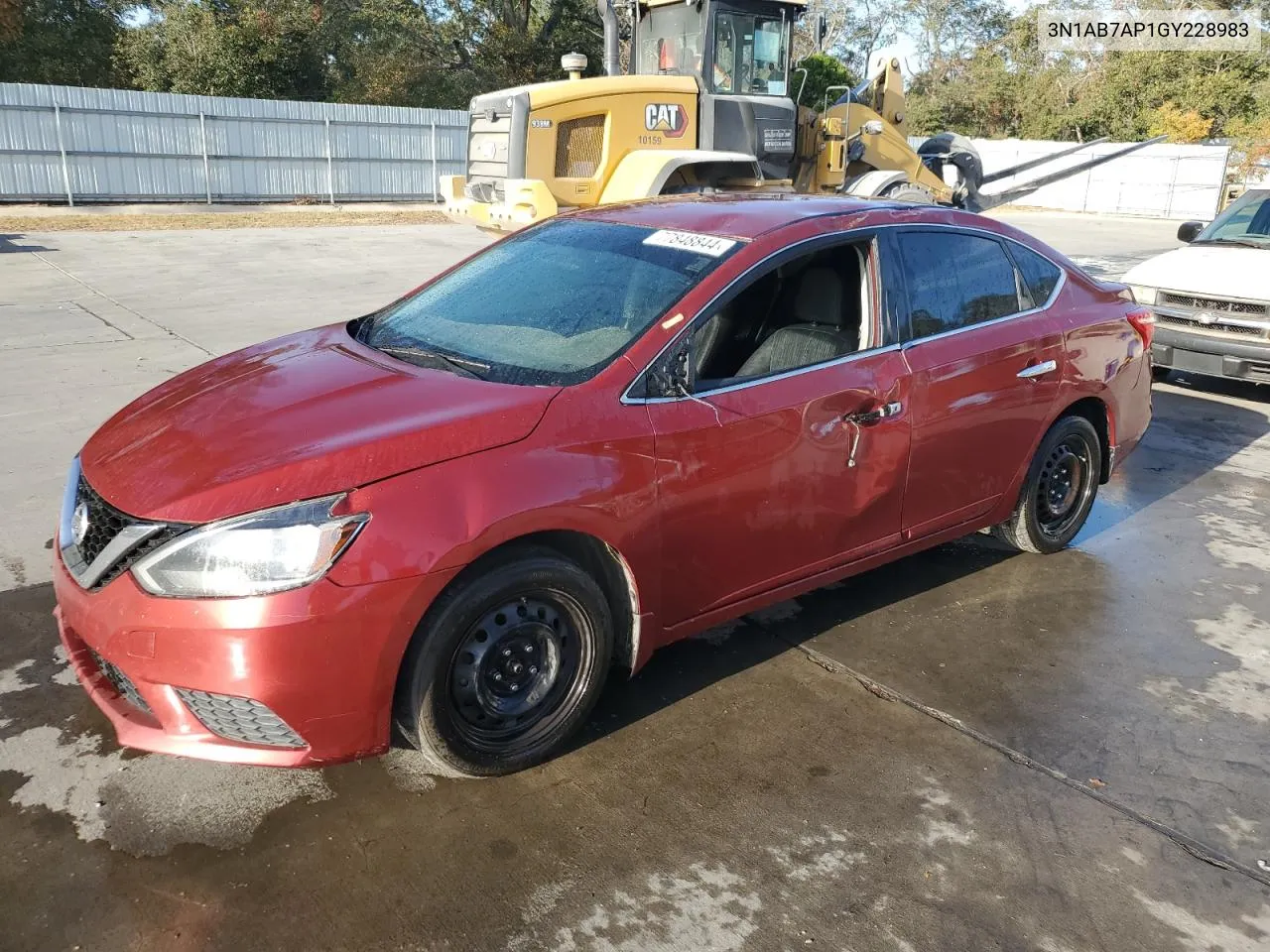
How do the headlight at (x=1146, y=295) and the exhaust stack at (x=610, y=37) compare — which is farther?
the exhaust stack at (x=610, y=37)

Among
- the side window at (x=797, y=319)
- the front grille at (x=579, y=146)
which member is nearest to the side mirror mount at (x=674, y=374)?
the side window at (x=797, y=319)

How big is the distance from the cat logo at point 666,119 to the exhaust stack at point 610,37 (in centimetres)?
130

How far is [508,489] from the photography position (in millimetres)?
2850

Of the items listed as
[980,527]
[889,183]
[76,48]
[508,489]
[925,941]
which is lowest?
[925,941]

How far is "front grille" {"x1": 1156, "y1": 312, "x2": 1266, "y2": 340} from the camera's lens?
25.3ft

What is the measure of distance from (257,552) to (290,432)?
1.48 feet

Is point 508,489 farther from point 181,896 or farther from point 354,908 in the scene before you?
point 181,896

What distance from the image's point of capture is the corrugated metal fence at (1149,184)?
32.6m

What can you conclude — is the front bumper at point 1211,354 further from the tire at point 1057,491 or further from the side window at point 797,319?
the side window at point 797,319

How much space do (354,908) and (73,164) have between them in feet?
77.0

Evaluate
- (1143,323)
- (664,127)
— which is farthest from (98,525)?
(664,127)

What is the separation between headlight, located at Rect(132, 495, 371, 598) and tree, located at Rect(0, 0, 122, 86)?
32703 mm

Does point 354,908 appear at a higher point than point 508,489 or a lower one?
lower

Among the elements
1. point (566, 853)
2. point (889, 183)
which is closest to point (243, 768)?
point (566, 853)
